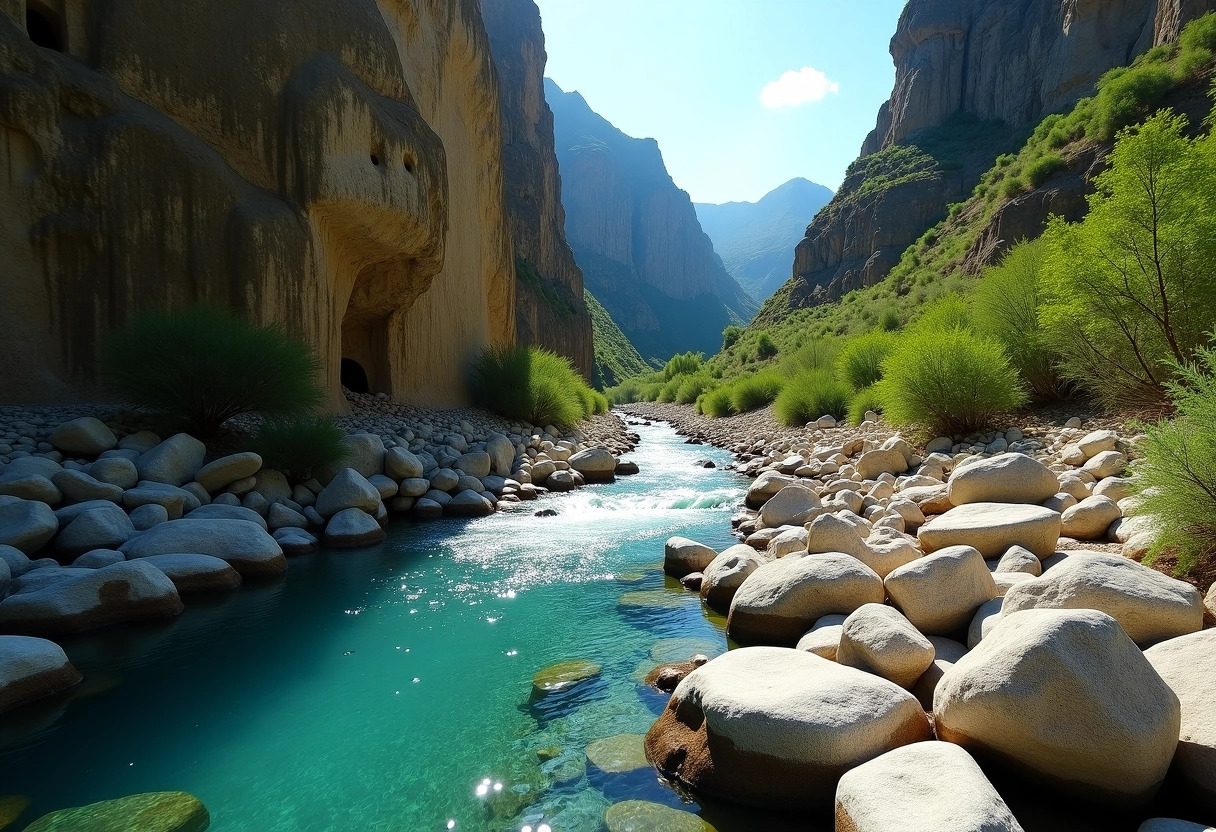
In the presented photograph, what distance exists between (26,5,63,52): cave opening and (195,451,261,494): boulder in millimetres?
6833

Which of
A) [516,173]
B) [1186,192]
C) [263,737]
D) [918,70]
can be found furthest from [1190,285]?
[918,70]

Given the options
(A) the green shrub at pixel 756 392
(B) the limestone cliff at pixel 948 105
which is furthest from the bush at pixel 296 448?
(B) the limestone cliff at pixel 948 105

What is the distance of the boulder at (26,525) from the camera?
5270 millimetres

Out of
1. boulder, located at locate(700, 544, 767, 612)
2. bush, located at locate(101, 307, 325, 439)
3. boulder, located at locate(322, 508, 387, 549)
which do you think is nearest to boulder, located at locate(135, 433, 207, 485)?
bush, located at locate(101, 307, 325, 439)

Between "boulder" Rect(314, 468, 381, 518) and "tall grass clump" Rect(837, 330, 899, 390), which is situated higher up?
"tall grass clump" Rect(837, 330, 899, 390)

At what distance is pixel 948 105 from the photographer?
4969cm

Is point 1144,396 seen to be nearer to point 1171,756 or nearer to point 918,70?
point 1171,756

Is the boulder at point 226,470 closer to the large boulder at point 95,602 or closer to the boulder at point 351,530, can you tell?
the boulder at point 351,530

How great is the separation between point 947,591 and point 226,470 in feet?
23.4

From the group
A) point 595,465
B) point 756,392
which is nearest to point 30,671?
point 595,465

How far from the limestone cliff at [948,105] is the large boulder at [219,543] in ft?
126

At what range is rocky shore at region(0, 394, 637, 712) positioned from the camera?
4.54 metres

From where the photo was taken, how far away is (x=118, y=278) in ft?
28.7

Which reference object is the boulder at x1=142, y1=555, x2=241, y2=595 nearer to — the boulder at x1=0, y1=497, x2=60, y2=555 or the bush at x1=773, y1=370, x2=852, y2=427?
the boulder at x1=0, y1=497, x2=60, y2=555
